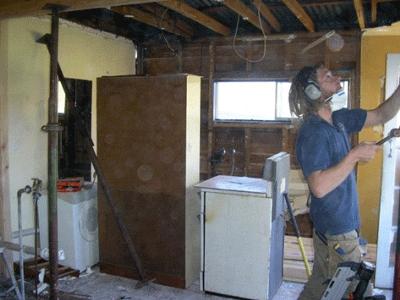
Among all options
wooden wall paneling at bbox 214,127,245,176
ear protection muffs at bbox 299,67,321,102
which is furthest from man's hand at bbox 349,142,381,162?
wooden wall paneling at bbox 214,127,245,176

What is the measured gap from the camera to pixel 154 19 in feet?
14.0

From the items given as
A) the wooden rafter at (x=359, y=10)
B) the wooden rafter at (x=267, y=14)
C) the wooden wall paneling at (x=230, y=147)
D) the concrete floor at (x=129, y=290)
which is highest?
the wooden rafter at (x=267, y=14)

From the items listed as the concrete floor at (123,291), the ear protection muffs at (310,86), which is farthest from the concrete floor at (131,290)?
the ear protection muffs at (310,86)

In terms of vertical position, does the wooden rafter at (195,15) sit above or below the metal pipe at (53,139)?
above

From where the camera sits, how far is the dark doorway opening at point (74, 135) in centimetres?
405

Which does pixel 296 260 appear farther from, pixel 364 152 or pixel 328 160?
pixel 364 152

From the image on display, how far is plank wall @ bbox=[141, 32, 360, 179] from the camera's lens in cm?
Result: 471

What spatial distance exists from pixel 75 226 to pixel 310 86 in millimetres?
2429

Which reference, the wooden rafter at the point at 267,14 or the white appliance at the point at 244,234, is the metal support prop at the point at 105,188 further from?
the wooden rafter at the point at 267,14

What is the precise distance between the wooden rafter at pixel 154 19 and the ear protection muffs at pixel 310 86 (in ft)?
7.55

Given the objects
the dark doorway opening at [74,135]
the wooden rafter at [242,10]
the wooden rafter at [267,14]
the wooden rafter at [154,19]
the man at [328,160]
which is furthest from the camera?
the dark doorway opening at [74,135]

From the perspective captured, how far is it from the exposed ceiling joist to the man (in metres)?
1.18

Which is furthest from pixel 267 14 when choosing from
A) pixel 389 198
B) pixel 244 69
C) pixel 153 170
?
pixel 389 198

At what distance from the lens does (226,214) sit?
3.20 metres
